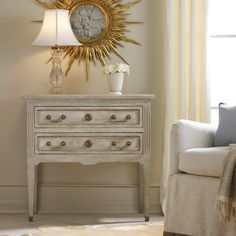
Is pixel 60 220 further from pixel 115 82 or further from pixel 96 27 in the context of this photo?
pixel 96 27

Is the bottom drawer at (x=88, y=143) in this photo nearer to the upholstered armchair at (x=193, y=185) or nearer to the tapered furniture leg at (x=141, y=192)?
the tapered furniture leg at (x=141, y=192)

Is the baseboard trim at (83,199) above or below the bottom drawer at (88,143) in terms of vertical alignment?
below

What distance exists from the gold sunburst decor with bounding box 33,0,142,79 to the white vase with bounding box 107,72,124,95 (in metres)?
0.31

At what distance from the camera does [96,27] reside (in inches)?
176

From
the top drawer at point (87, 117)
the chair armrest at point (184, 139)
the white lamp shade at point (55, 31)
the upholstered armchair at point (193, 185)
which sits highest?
the white lamp shade at point (55, 31)

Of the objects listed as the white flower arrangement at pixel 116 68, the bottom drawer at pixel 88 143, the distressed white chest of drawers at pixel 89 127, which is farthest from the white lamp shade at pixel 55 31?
the bottom drawer at pixel 88 143

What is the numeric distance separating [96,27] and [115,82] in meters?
0.52

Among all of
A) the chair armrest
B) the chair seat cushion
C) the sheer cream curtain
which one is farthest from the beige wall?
the chair seat cushion

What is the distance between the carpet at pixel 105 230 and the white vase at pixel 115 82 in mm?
914

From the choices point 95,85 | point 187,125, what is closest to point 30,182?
point 95,85

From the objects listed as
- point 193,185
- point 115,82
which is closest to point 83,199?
point 115,82

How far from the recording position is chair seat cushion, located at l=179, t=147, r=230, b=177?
10.6 feet

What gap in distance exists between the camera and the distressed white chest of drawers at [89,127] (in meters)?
4.02

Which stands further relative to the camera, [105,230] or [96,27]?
[96,27]
